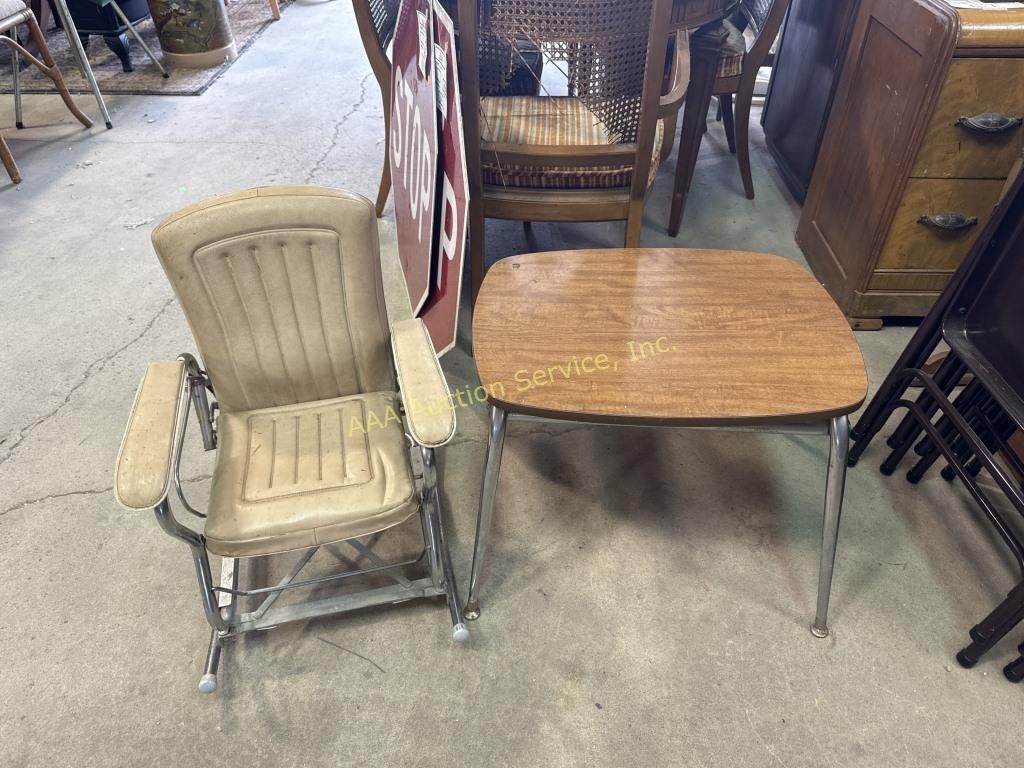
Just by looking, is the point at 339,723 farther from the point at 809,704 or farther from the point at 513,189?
the point at 513,189

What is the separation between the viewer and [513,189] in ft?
5.59

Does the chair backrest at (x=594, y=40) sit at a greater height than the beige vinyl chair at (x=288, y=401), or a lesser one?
greater

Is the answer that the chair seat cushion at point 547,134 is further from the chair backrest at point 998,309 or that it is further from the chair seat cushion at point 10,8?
the chair seat cushion at point 10,8

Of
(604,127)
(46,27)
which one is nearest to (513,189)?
(604,127)

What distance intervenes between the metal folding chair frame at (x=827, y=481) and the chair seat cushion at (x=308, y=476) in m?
0.14

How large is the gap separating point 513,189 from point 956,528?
1.33 m

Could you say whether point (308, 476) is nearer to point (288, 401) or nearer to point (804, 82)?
point (288, 401)

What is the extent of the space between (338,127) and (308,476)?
7.90 ft

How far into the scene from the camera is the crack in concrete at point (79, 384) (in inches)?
64.2

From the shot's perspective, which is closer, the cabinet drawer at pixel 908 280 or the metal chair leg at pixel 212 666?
the metal chair leg at pixel 212 666

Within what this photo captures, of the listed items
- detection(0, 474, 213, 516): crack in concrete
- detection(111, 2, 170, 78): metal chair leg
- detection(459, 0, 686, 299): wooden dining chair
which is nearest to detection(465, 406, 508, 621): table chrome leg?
detection(459, 0, 686, 299): wooden dining chair

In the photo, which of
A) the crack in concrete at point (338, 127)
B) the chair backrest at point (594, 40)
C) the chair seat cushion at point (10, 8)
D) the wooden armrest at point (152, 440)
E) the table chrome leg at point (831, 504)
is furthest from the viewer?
the crack in concrete at point (338, 127)

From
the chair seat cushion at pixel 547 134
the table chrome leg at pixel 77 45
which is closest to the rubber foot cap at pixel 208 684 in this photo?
the chair seat cushion at pixel 547 134

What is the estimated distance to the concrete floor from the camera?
3.68ft
